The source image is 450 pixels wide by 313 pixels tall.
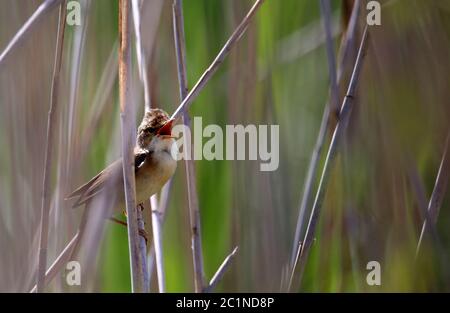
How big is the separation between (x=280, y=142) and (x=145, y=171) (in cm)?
53

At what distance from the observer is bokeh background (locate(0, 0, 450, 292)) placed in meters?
2.46

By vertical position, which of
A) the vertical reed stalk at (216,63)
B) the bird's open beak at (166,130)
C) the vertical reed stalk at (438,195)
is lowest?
the vertical reed stalk at (438,195)

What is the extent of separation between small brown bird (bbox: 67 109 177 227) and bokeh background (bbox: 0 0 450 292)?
4.2 inches

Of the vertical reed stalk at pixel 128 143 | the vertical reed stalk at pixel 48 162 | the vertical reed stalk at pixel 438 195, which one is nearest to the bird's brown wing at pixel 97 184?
the vertical reed stalk at pixel 48 162

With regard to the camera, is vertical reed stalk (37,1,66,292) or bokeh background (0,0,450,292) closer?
vertical reed stalk (37,1,66,292)

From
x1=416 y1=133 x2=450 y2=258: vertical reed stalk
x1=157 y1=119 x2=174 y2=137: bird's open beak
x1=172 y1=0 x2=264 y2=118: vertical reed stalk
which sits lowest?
x1=416 y1=133 x2=450 y2=258: vertical reed stalk

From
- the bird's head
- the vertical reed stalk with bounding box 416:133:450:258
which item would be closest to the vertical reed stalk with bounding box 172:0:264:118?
the bird's head

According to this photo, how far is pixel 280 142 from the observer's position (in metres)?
2.67

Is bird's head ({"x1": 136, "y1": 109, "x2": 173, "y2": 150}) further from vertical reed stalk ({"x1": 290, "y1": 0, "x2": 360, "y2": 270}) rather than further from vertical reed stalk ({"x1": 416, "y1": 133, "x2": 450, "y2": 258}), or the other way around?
vertical reed stalk ({"x1": 416, "y1": 133, "x2": 450, "y2": 258})

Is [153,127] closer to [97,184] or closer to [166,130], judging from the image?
[166,130]

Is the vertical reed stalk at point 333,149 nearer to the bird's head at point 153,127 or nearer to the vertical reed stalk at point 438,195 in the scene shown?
the vertical reed stalk at point 438,195

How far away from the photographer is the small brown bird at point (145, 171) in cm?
238

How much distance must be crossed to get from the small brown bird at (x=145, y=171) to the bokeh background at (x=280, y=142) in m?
0.11
